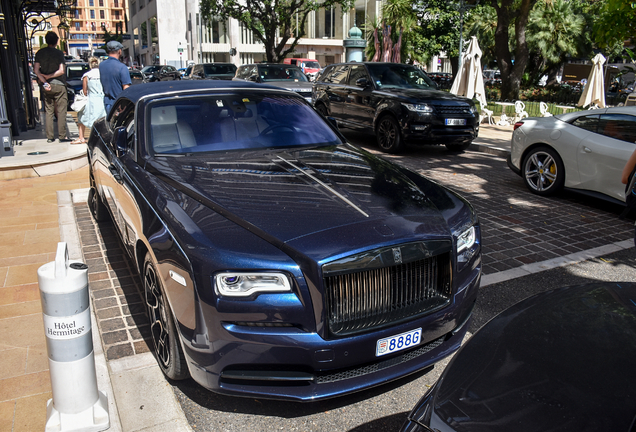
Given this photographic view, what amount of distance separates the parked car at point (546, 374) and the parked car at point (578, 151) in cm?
503

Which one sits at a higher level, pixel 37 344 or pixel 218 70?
pixel 218 70

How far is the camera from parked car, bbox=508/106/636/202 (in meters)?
6.74

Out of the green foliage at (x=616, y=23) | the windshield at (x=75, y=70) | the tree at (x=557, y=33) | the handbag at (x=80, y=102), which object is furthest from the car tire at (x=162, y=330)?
the tree at (x=557, y=33)

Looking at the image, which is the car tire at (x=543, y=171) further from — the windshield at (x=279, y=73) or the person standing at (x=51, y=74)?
the windshield at (x=279, y=73)

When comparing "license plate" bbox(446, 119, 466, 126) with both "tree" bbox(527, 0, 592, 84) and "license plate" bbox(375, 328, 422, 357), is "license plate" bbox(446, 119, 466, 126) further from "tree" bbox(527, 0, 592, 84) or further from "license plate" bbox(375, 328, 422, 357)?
"tree" bbox(527, 0, 592, 84)

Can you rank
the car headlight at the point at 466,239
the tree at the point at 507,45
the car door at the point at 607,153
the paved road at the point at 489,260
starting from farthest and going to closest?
1. the tree at the point at 507,45
2. the car door at the point at 607,153
3. the car headlight at the point at 466,239
4. the paved road at the point at 489,260

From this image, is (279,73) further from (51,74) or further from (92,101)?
(51,74)

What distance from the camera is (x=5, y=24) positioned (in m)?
11.1

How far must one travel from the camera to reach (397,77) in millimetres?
11891

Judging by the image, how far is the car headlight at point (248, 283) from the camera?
8.29ft

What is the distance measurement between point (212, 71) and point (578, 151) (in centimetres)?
1909

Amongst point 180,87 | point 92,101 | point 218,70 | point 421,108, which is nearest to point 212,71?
point 218,70

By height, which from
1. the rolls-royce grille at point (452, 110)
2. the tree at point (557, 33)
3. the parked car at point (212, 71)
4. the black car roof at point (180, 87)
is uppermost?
the tree at point (557, 33)

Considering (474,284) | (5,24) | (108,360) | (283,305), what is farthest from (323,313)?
(5,24)
